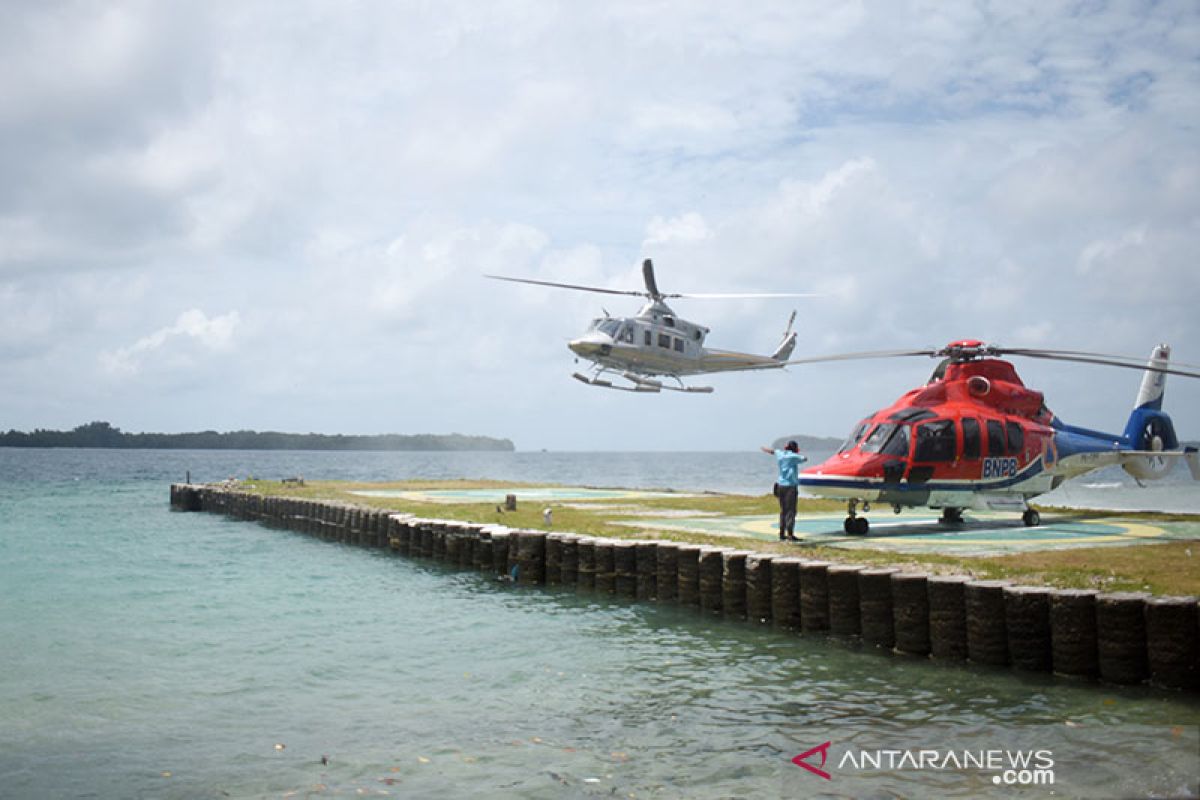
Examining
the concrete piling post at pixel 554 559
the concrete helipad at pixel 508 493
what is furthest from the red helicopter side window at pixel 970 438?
the concrete helipad at pixel 508 493

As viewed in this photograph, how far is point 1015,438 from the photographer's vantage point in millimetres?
23781

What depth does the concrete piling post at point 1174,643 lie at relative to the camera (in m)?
12.0

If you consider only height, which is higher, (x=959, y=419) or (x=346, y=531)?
(x=959, y=419)

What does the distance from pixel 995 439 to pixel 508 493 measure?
78.5ft

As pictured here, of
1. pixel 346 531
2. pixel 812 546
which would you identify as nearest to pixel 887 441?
pixel 812 546

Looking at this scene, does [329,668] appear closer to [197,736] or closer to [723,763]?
[197,736]

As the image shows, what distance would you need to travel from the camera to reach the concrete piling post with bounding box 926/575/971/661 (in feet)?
46.5

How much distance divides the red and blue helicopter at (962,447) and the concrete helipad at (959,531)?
69 cm

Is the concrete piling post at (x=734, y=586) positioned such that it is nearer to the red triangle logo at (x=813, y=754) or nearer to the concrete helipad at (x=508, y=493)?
the red triangle logo at (x=813, y=754)

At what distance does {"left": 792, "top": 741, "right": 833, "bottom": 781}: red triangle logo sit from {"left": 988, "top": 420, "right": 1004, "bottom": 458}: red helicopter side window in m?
14.2

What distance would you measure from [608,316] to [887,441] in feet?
57.1

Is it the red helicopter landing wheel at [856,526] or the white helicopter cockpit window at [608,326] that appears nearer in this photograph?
the red helicopter landing wheel at [856,526]

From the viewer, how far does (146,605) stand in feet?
73.2

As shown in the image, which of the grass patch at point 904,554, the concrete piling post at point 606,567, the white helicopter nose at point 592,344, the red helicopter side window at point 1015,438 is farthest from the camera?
the white helicopter nose at point 592,344
